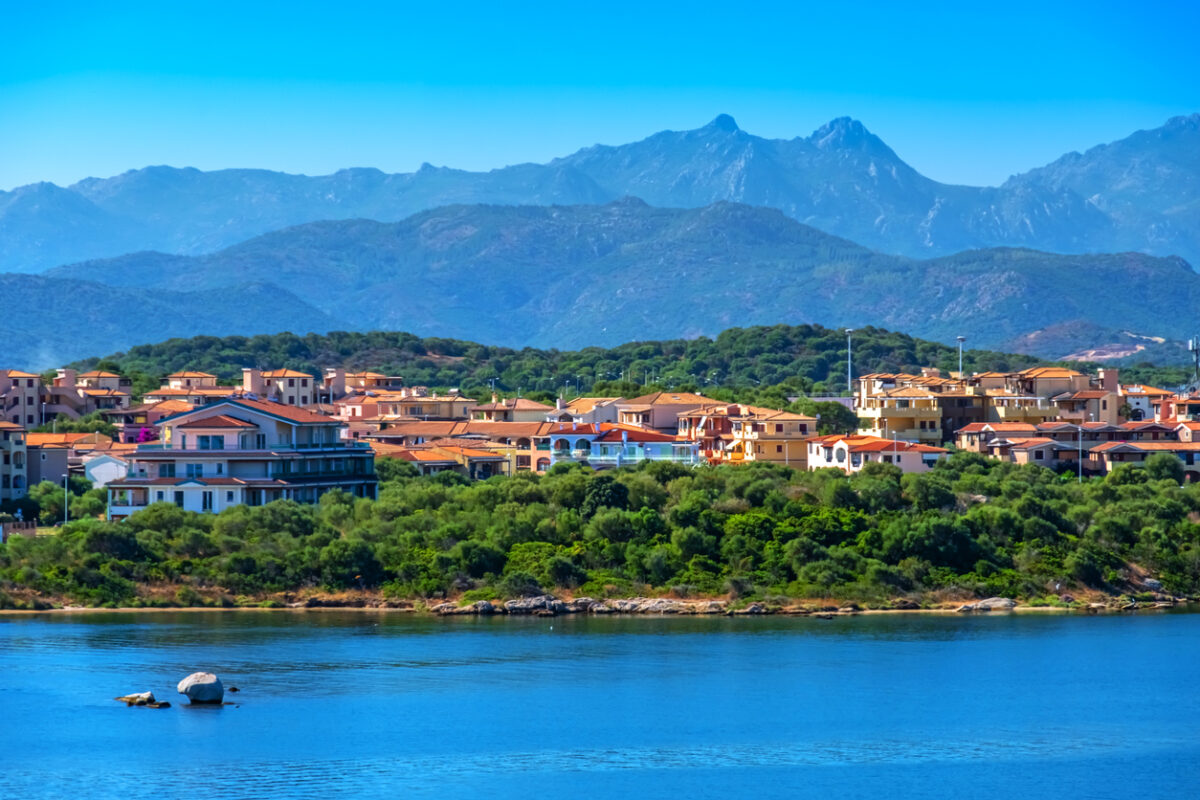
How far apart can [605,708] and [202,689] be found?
558 centimetres

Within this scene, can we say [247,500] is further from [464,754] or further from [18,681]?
[464,754]

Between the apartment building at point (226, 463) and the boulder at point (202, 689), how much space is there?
15.0 m

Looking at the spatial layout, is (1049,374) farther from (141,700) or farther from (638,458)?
(141,700)

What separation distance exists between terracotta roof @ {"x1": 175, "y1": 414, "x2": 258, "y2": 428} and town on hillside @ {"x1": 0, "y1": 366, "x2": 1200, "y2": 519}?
0.04m

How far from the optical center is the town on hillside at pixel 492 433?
45688 millimetres

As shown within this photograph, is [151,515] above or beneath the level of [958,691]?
above

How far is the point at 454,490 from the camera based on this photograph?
153 feet

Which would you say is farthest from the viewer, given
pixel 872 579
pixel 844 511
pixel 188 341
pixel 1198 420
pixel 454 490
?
pixel 188 341

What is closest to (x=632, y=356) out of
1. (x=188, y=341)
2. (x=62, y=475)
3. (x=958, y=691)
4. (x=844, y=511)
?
(x=188, y=341)

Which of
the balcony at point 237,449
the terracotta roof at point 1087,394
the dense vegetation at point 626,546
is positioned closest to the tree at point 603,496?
the dense vegetation at point 626,546

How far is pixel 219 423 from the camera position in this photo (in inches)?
1802

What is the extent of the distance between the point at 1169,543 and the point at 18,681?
22519 mm

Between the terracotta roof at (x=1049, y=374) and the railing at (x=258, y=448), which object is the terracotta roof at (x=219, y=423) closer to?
the railing at (x=258, y=448)

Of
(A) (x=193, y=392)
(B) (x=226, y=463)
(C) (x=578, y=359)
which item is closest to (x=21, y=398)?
(A) (x=193, y=392)
